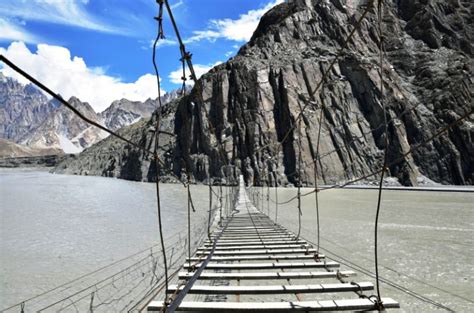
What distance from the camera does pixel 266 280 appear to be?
23.1ft

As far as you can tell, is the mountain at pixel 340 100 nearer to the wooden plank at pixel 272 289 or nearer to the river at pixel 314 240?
the river at pixel 314 240

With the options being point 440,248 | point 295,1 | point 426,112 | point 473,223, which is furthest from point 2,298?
point 295,1

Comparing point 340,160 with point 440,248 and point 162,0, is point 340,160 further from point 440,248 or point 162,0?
point 162,0

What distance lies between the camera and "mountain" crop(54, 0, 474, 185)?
4906 centimetres

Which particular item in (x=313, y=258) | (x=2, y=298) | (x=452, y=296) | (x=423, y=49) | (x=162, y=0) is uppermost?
(x=423, y=49)

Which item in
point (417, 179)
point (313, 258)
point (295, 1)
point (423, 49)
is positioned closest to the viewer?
point (313, 258)

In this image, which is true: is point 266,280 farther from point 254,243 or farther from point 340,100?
point 340,100

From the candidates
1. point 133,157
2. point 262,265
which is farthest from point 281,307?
point 133,157

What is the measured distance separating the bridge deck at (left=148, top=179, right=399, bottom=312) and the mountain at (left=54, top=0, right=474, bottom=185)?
1490 inches

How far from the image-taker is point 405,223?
51.2ft

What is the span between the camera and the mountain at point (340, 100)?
161 ft

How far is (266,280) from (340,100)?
5103 centimetres

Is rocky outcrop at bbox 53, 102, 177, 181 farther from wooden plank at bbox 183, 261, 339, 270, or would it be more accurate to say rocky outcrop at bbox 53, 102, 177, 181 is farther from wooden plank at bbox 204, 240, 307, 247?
wooden plank at bbox 183, 261, 339, 270

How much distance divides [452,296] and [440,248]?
4.70 m
